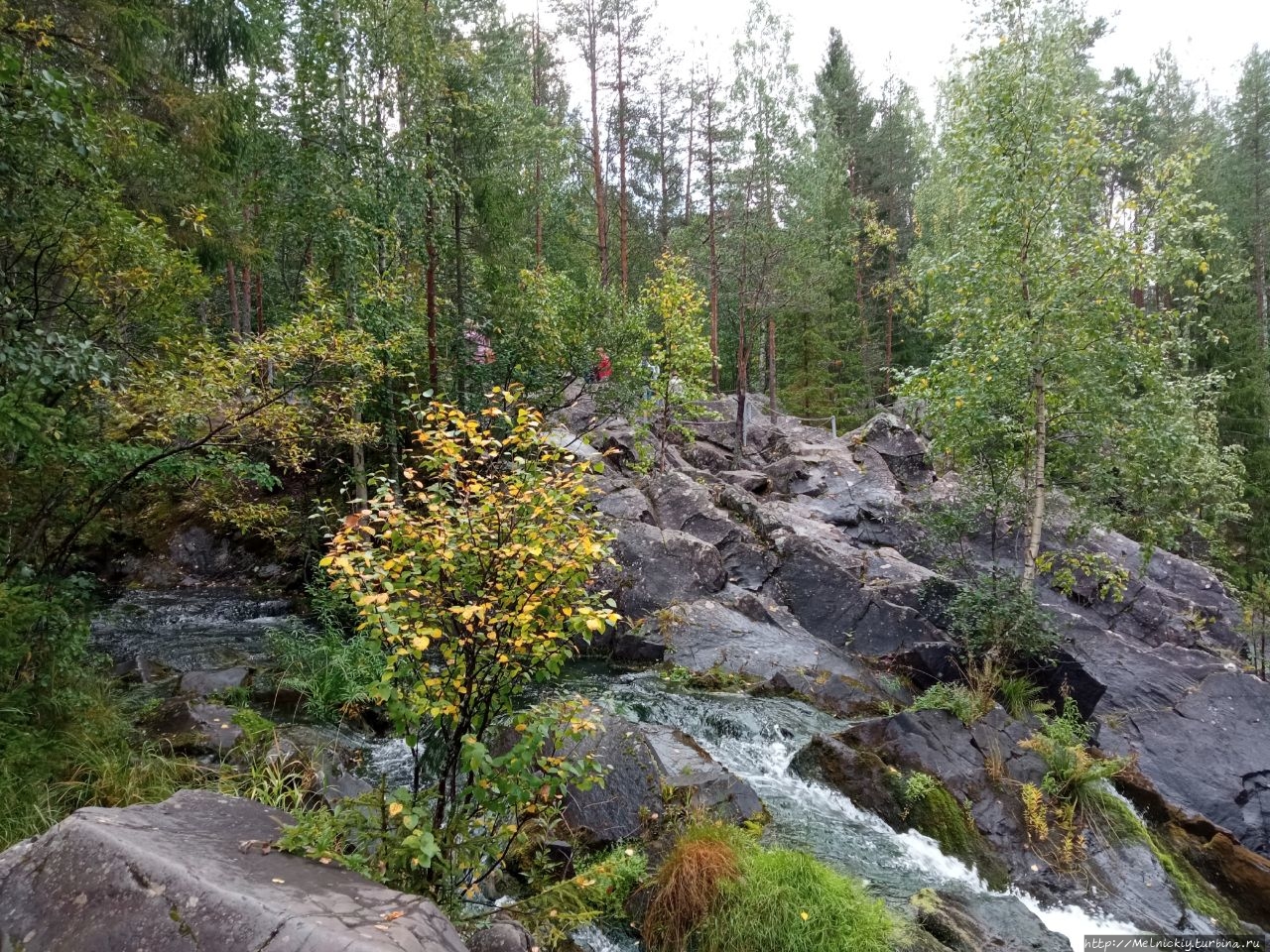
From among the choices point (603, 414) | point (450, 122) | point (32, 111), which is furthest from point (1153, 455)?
point (450, 122)

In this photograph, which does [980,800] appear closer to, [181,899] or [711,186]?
[181,899]

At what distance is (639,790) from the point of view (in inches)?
267

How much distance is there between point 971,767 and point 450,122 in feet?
48.6

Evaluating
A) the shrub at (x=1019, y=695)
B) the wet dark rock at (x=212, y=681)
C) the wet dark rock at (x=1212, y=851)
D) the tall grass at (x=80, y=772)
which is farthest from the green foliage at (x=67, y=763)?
the wet dark rock at (x=1212, y=851)

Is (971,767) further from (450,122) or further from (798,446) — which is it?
(798,446)

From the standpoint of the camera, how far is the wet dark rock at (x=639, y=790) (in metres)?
6.42

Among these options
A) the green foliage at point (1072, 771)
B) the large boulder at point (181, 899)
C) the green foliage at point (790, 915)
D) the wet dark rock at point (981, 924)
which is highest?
the large boulder at point (181, 899)

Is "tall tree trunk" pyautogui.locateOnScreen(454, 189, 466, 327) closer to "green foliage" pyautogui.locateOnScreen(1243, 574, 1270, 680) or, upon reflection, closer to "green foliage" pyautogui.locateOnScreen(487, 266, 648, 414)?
"green foliage" pyautogui.locateOnScreen(487, 266, 648, 414)

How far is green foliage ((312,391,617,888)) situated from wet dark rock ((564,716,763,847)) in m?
2.48

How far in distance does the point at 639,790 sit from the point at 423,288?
13.1 meters

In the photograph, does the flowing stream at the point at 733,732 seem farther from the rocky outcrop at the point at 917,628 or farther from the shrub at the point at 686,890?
the rocky outcrop at the point at 917,628

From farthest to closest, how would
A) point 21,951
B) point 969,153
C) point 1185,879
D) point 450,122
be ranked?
point 450,122 < point 969,153 < point 1185,879 < point 21,951

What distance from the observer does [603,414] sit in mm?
16406

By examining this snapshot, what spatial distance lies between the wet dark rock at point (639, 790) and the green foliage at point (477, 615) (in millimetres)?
2481
